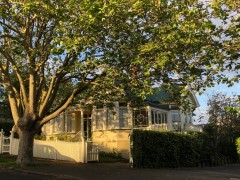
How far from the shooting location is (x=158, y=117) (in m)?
32.8

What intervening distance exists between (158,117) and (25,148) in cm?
1683

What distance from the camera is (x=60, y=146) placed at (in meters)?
22.3

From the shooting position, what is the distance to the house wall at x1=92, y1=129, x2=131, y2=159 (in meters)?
28.0

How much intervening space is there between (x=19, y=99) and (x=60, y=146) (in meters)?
4.32

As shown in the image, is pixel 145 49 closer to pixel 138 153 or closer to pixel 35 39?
pixel 35 39

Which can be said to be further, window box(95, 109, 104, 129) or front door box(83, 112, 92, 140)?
front door box(83, 112, 92, 140)

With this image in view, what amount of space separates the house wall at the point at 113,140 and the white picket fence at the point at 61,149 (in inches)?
221

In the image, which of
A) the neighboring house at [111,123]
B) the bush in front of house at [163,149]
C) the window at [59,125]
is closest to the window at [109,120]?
the neighboring house at [111,123]

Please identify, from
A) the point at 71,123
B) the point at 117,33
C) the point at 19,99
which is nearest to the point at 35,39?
the point at 19,99

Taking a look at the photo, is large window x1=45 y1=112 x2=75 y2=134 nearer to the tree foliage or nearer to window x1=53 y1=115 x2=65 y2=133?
window x1=53 y1=115 x2=65 y2=133

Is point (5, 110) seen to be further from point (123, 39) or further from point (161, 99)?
point (123, 39)

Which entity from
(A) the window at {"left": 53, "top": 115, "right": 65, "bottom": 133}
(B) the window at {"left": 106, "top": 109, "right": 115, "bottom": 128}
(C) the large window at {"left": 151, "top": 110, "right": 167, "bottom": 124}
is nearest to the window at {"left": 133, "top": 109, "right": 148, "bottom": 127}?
(C) the large window at {"left": 151, "top": 110, "right": 167, "bottom": 124}

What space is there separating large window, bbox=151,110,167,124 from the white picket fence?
9.86 metres

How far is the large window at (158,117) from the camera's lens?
31.5 meters
